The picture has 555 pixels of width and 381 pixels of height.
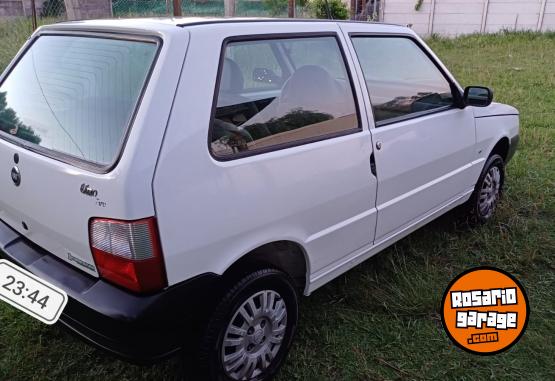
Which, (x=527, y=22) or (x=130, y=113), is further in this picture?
(x=527, y=22)

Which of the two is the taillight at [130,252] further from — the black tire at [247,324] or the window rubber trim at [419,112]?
the window rubber trim at [419,112]

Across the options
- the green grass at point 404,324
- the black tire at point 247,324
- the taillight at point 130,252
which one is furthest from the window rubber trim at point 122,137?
the green grass at point 404,324

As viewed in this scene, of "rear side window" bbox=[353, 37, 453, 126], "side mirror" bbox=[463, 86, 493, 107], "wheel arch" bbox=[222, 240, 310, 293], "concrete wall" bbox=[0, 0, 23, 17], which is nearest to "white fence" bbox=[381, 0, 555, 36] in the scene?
"concrete wall" bbox=[0, 0, 23, 17]

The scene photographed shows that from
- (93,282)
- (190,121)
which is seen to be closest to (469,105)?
(190,121)

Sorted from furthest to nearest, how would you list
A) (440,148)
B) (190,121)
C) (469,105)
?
(469,105), (440,148), (190,121)

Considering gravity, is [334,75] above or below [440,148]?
above

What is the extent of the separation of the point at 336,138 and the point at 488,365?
52.6 inches

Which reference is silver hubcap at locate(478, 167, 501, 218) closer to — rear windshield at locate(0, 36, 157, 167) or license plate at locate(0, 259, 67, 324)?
rear windshield at locate(0, 36, 157, 167)

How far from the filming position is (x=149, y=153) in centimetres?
165

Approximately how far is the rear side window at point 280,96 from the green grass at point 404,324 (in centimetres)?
106

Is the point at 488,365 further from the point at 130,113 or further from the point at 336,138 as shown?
the point at 130,113
